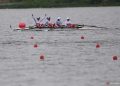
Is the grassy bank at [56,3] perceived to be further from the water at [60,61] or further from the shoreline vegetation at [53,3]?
the water at [60,61]

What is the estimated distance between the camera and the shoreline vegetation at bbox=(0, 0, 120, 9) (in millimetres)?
117812

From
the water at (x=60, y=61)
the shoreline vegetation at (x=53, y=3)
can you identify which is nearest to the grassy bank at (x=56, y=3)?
the shoreline vegetation at (x=53, y=3)

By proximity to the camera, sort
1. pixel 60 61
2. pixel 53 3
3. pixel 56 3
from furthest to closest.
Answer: pixel 53 3
pixel 56 3
pixel 60 61

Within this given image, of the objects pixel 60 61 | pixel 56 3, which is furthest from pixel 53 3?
pixel 60 61

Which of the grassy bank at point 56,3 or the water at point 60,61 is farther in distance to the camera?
the grassy bank at point 56,3

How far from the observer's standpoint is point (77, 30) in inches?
2071

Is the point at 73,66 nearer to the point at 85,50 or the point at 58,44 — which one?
the point at 85,50

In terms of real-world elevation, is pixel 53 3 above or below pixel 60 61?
below

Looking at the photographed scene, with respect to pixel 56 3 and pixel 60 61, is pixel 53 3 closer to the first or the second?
pixel 56 3

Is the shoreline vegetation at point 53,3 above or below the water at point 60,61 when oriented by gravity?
below

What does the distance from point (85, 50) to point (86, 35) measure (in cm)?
1193

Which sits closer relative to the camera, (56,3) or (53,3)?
(56,3)

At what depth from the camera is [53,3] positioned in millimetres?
120188

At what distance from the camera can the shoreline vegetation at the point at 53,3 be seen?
118 metres
